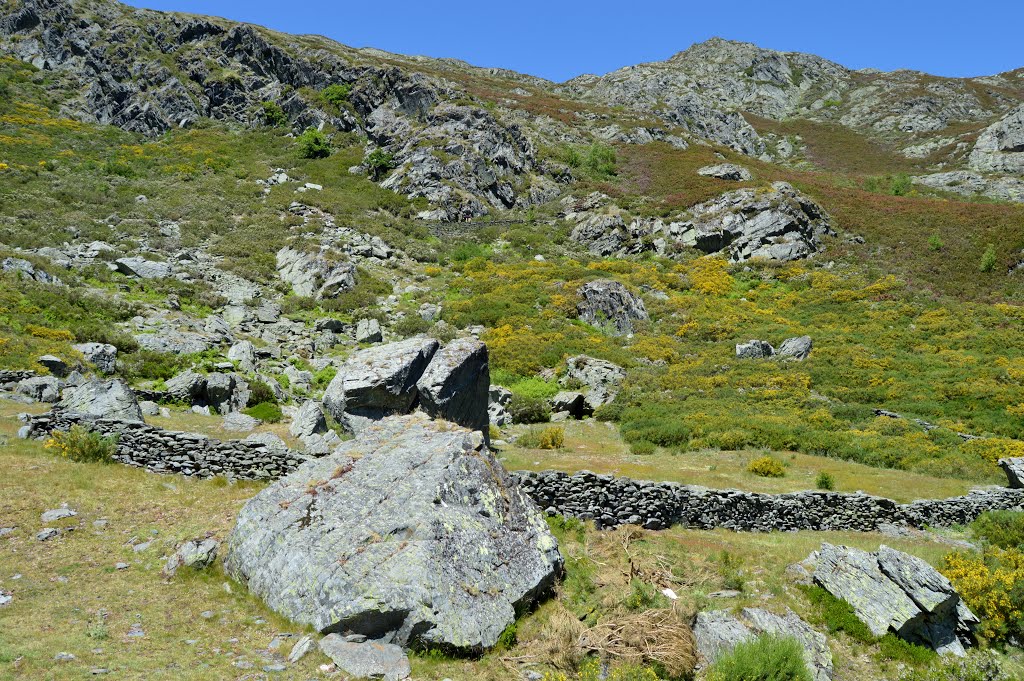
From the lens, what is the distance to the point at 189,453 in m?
15.1

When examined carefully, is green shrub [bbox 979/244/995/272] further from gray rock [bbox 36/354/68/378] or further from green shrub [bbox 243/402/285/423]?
gray rock [bbox 36/354/68/378]

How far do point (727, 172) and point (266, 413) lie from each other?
64503mm

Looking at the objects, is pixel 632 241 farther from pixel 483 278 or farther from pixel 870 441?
pixel 870 441

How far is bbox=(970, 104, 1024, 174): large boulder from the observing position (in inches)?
3093

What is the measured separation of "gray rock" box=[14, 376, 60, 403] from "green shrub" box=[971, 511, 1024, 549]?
29237mm

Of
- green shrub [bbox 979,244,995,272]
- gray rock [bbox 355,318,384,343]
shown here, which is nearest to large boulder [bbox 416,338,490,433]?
gray rock [bbox 355,318,384,343]

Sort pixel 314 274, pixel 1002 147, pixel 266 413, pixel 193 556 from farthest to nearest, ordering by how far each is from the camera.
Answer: pixel 1002 147, pixel 314 274, pixel 266 413, pixel 193 556

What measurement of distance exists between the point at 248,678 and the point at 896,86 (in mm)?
171285

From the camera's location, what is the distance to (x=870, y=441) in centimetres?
2197

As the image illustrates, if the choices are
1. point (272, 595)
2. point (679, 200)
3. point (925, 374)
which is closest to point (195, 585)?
point (272, 595)

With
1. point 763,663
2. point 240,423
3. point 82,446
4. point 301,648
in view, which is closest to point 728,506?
point 763,663

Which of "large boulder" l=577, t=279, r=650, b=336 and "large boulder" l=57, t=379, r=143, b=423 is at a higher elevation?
"large boulder" l=577, t=279, r=650, b=336

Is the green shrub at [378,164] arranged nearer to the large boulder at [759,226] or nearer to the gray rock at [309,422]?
the large boulder at [759,226]

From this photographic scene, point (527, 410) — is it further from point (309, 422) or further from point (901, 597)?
point (901, 597)
